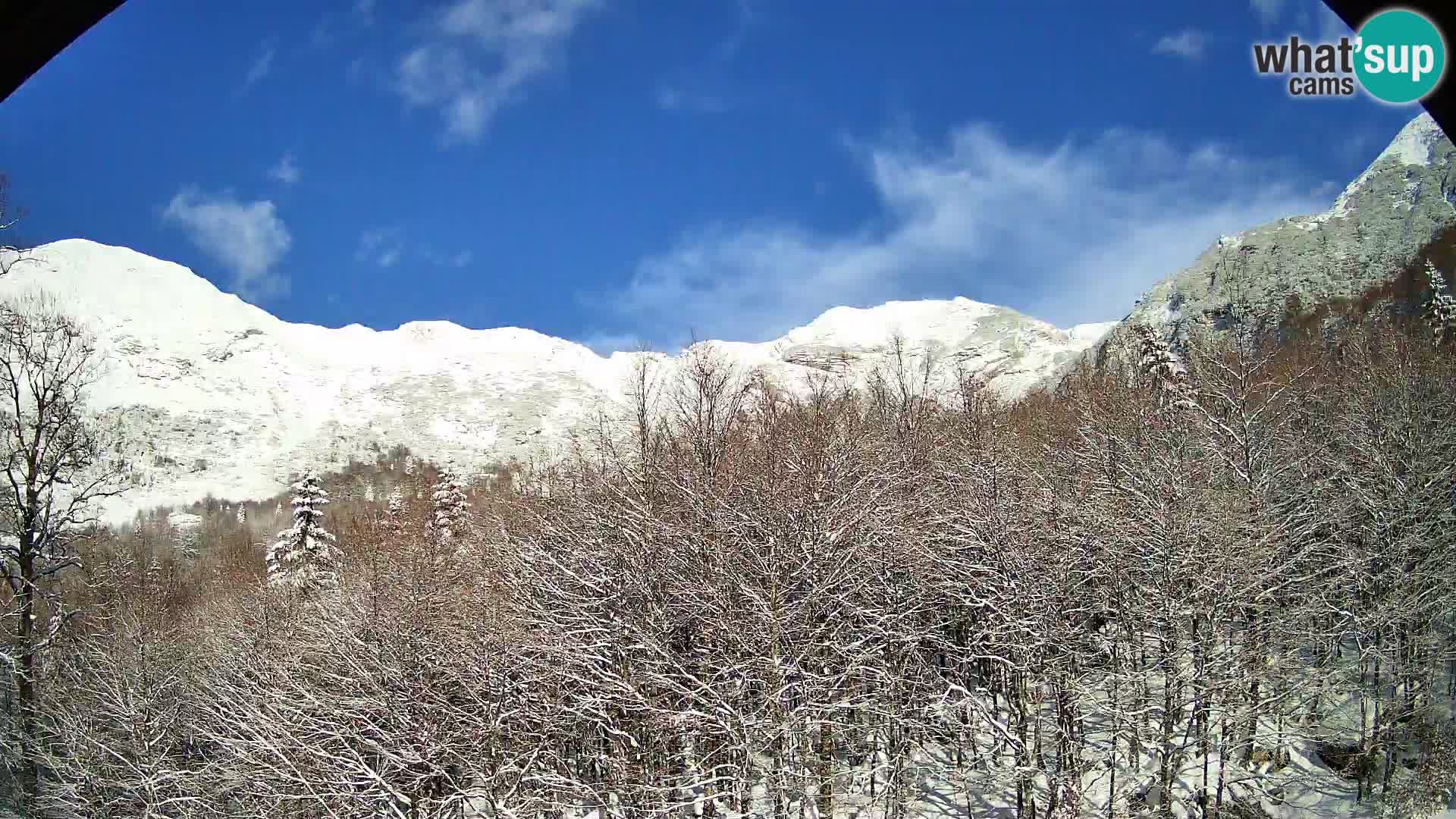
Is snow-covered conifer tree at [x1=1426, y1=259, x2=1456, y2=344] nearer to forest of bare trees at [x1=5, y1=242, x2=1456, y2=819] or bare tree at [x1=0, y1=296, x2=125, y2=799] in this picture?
forest of bare trees at [x1=5, y1=242, x2=1456, y2=819]

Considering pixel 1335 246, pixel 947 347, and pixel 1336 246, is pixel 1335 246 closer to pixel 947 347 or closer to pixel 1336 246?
pixel 1336 246

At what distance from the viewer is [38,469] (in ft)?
57.4

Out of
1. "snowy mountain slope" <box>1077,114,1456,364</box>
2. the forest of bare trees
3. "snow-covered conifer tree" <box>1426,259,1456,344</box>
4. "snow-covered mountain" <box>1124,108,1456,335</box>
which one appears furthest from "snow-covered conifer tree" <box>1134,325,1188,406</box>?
"snow-covered mountain" <box>1124,108,1456,335</box>

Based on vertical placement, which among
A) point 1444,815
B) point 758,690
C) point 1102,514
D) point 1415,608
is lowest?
point 1444,815

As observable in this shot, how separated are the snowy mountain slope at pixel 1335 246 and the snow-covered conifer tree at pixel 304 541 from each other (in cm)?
7283

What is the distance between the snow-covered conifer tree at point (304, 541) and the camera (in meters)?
31.5

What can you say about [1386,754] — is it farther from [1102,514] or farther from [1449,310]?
[1449,310]

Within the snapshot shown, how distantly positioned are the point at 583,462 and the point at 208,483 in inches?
6834

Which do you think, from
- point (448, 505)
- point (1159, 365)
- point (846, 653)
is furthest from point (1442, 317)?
point (448, 505)

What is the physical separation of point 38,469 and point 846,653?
17788mm

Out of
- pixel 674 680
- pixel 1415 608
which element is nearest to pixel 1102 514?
pixel 1415 608

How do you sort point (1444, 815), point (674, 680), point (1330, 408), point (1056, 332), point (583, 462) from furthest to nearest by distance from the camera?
point (1056, 332) → point (1330, 408) → point (583, 462) → point (674, 680) → point (1444, 815)

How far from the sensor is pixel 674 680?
635 inches

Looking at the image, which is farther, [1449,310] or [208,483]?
[208,483]
